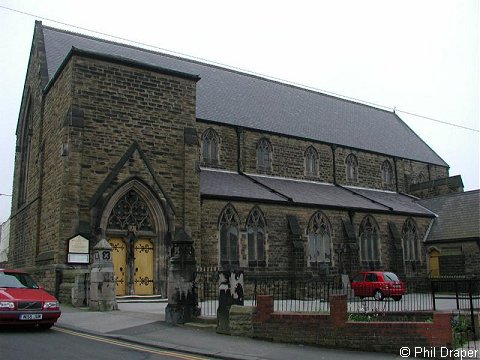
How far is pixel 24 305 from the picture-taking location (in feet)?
38.1

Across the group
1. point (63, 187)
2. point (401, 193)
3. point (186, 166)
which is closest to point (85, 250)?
point (63, 187)

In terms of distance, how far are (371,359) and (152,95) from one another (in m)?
15.1

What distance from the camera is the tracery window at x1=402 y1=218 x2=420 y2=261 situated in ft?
102

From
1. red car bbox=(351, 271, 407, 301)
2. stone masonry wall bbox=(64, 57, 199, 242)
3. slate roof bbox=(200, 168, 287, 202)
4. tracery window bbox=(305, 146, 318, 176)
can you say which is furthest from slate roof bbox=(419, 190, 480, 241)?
stone masonry wall bbox=(64, 57, 199, 242)

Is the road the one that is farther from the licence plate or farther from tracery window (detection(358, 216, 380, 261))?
tracery window (detection(358, 216, 380, 261))

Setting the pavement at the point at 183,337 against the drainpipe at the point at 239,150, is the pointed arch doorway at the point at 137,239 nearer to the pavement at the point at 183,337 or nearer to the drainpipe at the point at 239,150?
the pavement at the point at 183,337

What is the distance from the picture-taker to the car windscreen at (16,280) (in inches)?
495

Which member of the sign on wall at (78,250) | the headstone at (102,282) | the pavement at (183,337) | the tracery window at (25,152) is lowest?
the pavement at (183,337)

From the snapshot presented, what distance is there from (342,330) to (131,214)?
11.5 metres

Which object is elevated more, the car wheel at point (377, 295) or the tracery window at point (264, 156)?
the tracery window at point (264, 156)

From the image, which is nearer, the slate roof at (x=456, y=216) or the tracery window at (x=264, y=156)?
the tracery window at (x=264, y=156)

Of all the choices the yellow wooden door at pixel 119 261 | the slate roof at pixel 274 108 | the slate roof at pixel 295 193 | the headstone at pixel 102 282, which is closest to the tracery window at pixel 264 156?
the slate roof at pixel 295 193

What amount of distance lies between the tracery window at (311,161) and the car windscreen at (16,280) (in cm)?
2126

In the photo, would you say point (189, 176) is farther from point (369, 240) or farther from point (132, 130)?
point (369, 240)
